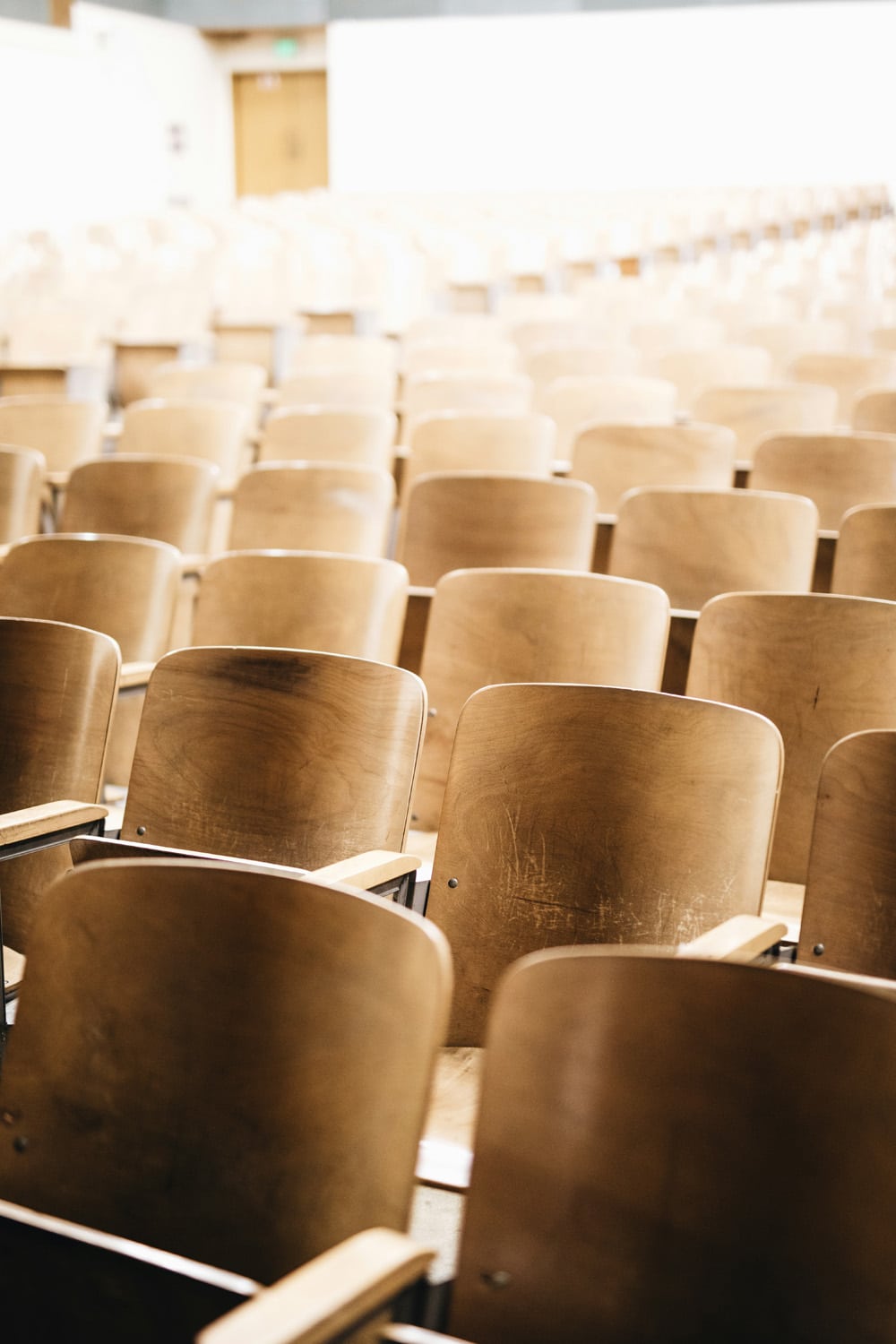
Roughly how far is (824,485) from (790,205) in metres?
7.58

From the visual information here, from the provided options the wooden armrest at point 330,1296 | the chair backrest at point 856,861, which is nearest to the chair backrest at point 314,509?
the chair backrest at point 856,861

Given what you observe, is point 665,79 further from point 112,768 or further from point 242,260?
point 112,768

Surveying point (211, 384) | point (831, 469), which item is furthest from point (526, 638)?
point (211, 384)

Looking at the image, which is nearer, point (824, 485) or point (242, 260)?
point (824, 485)

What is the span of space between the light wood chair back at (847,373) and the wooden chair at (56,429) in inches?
69.1

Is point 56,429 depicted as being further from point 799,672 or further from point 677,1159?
point 677,1159

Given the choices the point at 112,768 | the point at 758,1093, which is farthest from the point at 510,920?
the point at 112,768

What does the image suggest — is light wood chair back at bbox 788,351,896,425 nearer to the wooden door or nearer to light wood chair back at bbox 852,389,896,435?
light wood chair back at bbox 852,389,896,435

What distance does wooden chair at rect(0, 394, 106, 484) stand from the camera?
10.1ft

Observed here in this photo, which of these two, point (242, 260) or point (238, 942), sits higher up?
point (242, 260)

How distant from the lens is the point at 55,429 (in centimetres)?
310

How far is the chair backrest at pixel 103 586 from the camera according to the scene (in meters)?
1.97

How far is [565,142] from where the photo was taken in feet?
44.2

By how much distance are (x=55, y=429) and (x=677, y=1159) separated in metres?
2.59
